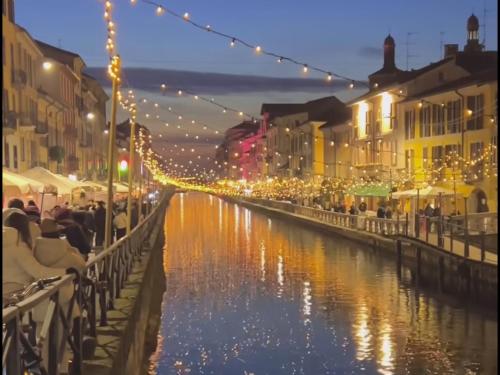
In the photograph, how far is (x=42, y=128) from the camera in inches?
2084

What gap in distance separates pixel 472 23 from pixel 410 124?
1452 cm

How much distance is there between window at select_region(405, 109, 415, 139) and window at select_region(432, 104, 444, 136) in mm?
3482

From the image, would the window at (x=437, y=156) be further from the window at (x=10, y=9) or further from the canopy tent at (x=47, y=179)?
the canopy tent at (x=47, y=179)

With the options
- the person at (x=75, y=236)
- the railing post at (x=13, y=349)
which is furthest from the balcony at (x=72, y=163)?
the railing post at (x=13, y=349)

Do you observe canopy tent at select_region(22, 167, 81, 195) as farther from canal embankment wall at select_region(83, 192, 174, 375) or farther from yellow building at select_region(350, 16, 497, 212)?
yellow building at select_region(350, 16, 497, 212)

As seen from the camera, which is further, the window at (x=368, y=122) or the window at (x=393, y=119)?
the window at (x=368, y=122)

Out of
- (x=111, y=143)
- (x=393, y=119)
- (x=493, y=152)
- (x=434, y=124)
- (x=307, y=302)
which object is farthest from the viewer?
(x=393, y=119)

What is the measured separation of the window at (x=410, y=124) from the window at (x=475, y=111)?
9.12 metres

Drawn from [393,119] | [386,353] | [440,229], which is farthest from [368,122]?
[386,353]

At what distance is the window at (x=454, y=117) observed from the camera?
157 feet

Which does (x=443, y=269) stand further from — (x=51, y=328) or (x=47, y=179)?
(x=51, y=328)

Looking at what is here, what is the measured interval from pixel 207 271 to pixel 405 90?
27.6m

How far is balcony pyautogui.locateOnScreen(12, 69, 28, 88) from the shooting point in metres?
43.4

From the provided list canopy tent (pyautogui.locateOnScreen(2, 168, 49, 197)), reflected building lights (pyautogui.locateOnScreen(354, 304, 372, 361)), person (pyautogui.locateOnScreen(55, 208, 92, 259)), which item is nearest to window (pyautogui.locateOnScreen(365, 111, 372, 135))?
reflected building lights (pyautogui.locateOnScreen(354, 304, 372, 361))
